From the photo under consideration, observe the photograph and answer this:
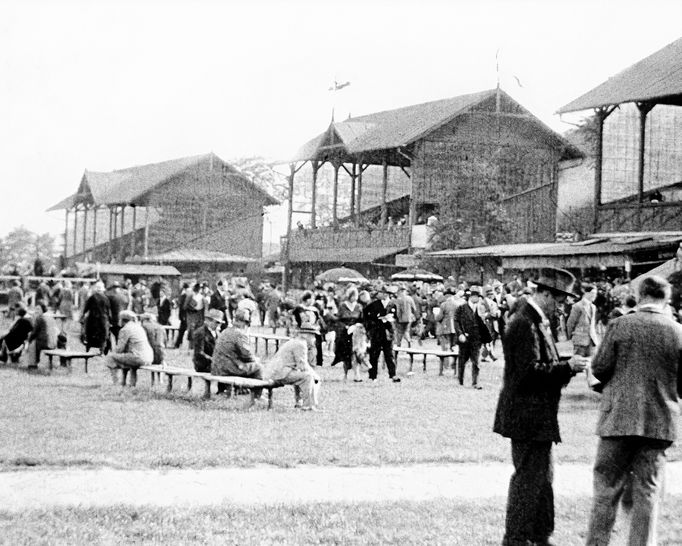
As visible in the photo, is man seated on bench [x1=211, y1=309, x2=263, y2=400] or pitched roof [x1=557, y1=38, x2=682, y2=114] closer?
man seated on bench [x1=211, y1=309, x2=263, y2=400]

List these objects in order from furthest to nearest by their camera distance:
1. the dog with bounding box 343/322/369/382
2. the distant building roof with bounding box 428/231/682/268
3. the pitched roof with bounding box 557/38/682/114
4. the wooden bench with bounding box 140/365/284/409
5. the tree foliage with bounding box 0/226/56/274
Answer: the tree foliage with bounding box 0/226/56/274 < the pitched roof with bounding box 557/38/682/114 < the distant building roof with bounding box 428/231/682/268 < the dog with bounding box 343/322/369/382 < the wooden bench with bounding box 140/365/284/409

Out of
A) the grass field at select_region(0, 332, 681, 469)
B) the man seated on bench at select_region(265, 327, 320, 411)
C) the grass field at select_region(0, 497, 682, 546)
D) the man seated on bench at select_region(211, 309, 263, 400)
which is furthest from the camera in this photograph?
the man seated on bench at select_region(211, 309, 263, 400)

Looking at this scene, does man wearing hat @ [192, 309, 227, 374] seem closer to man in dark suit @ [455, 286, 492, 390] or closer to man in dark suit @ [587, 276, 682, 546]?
man in dark suit @ [455, 286, 492, 390]

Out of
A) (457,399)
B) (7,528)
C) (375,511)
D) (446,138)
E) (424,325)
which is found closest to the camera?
(7,528)

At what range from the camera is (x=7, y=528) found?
6863mm

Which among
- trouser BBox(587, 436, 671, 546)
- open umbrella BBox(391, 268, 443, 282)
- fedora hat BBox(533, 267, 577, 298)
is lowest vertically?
trouser BBox(587, 436, 671, 546)

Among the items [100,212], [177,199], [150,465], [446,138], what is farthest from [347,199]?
[150,465]

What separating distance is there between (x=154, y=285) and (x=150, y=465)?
29640 mm

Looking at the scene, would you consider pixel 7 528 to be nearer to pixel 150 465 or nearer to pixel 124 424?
pixel 150 465

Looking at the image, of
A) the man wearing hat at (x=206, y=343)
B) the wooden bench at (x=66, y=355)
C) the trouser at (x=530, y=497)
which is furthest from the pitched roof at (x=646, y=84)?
the trouser at (x=530, y=497)

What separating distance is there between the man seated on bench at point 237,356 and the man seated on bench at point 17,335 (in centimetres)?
627

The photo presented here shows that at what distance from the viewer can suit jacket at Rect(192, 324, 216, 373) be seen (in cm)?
1595

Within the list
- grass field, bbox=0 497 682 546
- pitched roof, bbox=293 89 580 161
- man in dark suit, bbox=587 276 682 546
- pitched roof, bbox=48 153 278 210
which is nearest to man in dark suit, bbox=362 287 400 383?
grass field, bbox=0 497 682 546

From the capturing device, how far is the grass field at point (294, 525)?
6746mm
